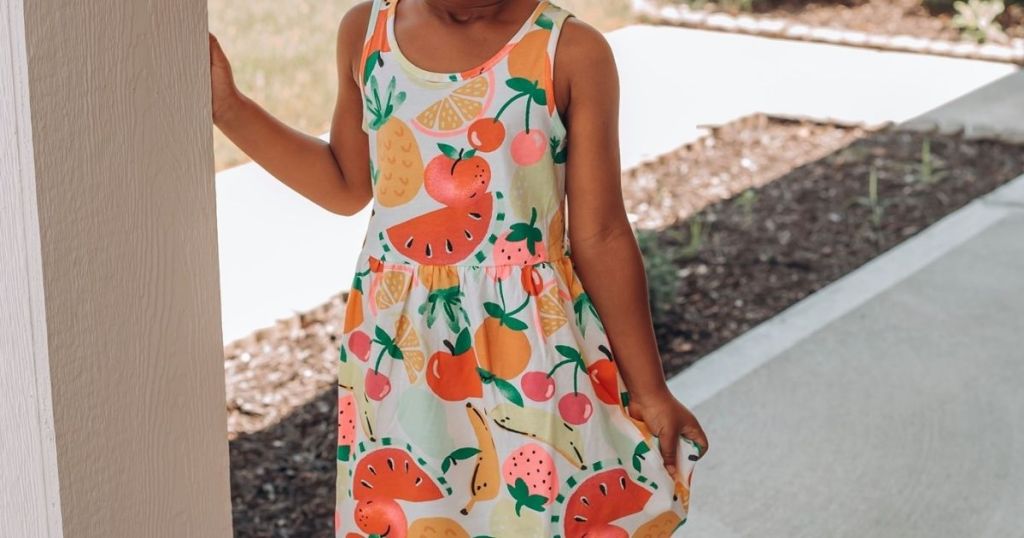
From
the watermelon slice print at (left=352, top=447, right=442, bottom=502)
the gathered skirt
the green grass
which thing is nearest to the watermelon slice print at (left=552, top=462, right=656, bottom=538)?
the gathered skirt

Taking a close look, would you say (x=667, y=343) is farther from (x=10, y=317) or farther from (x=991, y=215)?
(x=10, y=317)

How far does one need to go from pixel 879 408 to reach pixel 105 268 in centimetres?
273

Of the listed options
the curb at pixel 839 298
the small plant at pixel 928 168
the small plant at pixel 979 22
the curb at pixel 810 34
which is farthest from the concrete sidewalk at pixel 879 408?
the small plant at pixel 979 22

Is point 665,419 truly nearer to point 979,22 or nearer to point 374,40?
point 374,40

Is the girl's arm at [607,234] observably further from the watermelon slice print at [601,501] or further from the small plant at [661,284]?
the small plant at [661,284]

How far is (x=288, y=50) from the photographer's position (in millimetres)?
7258

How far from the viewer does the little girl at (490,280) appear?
1766 millimetres

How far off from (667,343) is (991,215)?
5.91 ft

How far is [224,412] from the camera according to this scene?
163 centimetres

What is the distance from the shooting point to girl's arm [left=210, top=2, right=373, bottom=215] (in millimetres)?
1757

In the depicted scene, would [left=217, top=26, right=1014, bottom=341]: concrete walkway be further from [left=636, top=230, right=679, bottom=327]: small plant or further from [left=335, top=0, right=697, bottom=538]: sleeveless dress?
[left=335, top=0, right=697, bottom=538]: sleeveless dress

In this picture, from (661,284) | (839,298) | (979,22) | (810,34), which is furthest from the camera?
(810,34)

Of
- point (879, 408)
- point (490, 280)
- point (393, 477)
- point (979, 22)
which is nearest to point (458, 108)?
point (490, 280)

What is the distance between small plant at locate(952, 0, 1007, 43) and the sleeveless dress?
688cm
